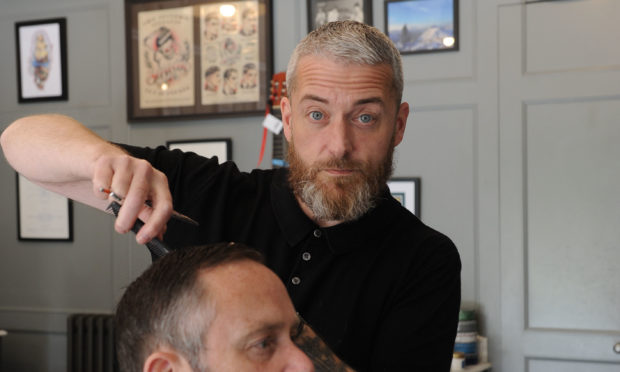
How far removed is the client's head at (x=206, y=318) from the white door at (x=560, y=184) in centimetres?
298

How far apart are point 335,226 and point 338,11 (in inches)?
109

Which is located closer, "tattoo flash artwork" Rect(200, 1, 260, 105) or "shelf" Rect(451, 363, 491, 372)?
"shelf" Rect(451, 363, 491, 372)

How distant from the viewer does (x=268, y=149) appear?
4.39 m

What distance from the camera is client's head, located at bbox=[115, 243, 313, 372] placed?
3.74ft

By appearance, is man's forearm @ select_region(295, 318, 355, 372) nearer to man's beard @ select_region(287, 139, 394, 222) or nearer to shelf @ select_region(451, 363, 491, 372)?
man's beard @ select_region(287, 139, 394, 222)

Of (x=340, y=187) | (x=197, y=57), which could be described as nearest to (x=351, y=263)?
(x=340, y=187)

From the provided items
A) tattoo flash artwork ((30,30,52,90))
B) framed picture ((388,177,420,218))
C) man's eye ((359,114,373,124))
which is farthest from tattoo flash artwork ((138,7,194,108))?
man's eye ((359,114,373,124))

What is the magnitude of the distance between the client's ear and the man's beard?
61cm

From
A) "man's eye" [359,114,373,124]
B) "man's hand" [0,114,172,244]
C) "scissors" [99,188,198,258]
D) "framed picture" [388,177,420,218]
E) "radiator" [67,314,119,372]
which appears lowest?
"radiator" [67,314,119,372]

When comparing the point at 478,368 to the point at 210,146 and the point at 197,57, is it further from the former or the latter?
the point at 197,57

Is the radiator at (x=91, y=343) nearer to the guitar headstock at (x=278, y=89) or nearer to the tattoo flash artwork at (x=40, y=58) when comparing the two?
the tattoo flash artwork at (x=40, y=58)

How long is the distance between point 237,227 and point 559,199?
2.63 m

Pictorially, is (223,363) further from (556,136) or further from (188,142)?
(188,142)

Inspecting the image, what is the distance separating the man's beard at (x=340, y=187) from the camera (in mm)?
1621
